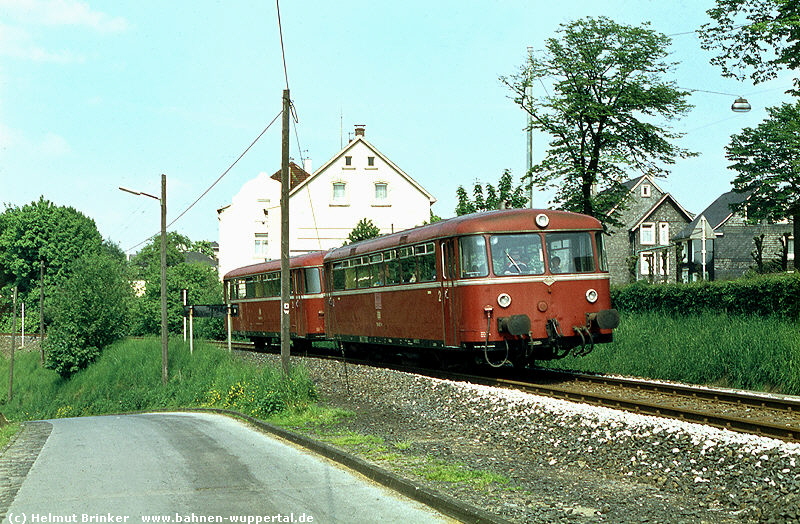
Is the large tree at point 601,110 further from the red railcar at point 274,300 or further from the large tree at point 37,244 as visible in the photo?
the large tree at point 37,244

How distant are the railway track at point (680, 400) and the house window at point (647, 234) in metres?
53.4

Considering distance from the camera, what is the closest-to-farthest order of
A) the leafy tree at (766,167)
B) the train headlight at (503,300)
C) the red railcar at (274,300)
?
the train headlight at (503,300), the red railcar at (274,300), the leafy tree at (766,167)

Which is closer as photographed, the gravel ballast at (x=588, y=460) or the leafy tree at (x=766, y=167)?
the gravel ballast at (x=588, y=460)

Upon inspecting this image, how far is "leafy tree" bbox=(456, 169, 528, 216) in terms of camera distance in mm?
37062

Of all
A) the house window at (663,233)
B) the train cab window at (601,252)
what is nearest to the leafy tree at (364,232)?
the house window at (663,233)

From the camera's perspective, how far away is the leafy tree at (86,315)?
5222cm

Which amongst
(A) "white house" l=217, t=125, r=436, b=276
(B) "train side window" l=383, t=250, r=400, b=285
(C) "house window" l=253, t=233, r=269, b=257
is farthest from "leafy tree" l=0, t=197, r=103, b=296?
(B) "train side window" l=383, t=250, r=400, b=285

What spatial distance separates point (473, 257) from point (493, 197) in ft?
72.0

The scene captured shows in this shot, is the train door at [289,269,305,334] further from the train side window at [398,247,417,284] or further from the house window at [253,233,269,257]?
the house window at [253,233,269,257]

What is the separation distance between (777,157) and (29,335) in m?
66.0

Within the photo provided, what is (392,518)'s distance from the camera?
7516 millimetres

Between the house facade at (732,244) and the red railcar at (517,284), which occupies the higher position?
the house facade at (732,244)

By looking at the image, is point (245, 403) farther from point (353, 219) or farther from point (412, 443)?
point (353, 219)

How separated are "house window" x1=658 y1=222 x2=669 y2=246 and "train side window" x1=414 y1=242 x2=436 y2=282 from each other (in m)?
54.4
